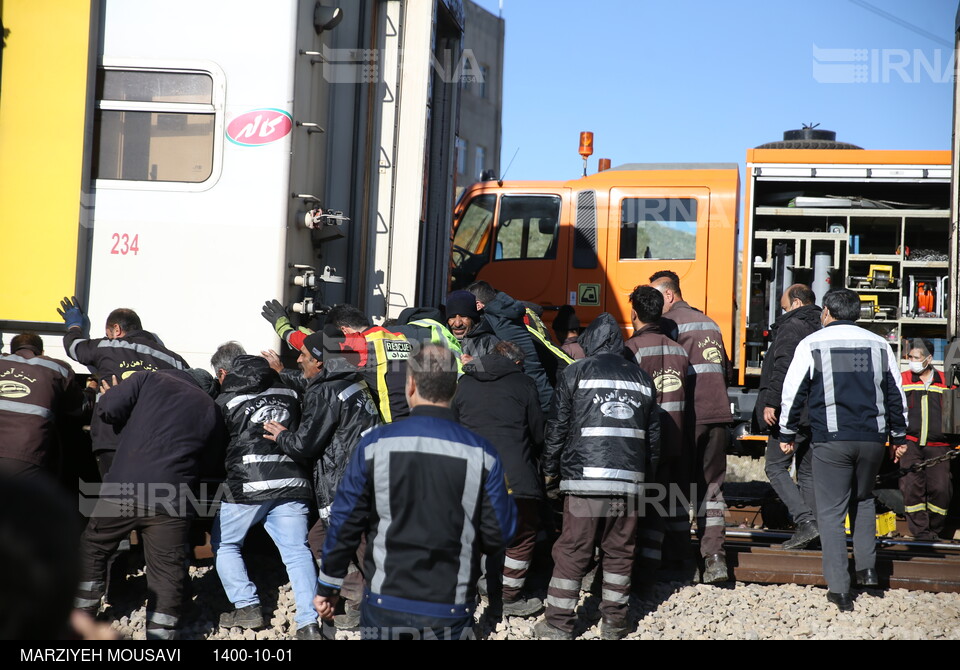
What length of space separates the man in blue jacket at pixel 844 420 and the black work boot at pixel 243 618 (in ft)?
11.0

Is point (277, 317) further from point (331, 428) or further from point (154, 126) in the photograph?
point (154, 126)

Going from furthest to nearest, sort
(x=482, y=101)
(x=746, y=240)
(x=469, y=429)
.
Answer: (x=482, y=101)
(x=746, y=240)
(x=469, y=429)

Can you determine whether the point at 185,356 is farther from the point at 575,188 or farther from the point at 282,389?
the point at 575,188

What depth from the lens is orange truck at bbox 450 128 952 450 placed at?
8820 millimetres

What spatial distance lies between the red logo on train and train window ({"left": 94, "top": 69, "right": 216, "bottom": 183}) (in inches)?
9.4

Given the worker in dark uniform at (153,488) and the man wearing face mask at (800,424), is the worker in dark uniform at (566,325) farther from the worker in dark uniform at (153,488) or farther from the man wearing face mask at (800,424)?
the worker in dark uniform at (153,488)

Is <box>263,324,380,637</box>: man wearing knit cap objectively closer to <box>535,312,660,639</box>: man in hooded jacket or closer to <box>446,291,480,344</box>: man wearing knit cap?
<box>446,291,480,344</box>: man wearing knit cap

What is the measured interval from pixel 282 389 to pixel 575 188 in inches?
187

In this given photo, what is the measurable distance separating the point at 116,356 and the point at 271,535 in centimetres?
143

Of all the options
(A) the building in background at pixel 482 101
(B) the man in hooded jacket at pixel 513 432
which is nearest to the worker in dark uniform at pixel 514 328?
(B) the man in hooded jacket at pixel 513 432

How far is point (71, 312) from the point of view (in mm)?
5652

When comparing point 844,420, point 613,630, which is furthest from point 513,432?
point 844,420

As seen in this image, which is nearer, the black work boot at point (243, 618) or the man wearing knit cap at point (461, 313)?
the black work boot at point (243, 618)

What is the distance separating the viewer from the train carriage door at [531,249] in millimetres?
9172
